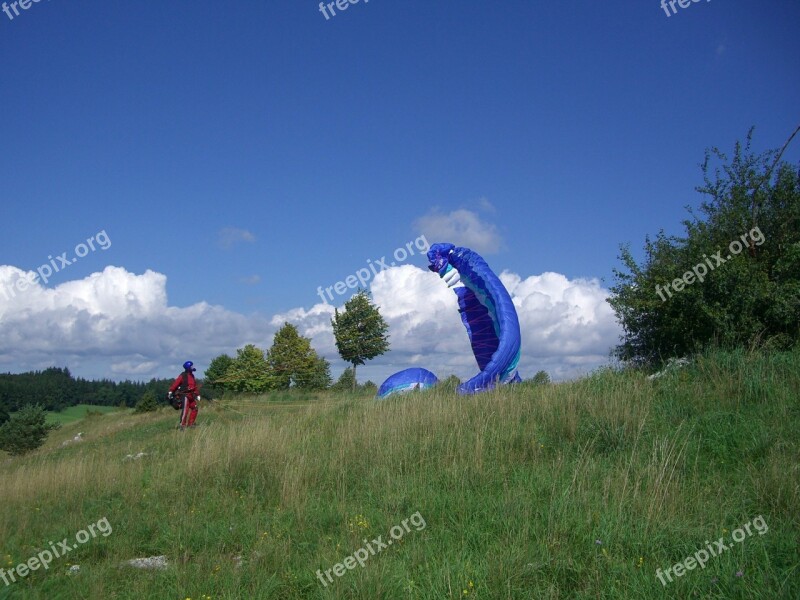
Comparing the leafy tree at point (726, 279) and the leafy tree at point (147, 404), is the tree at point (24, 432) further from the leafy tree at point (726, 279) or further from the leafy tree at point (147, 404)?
the leafy tree at point (726, 279)

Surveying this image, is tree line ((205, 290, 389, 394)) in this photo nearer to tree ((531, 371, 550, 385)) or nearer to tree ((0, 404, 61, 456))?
tree ((0, 404, 61, 456))

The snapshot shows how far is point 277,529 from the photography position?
18.0 feet

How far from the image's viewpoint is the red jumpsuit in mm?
15375

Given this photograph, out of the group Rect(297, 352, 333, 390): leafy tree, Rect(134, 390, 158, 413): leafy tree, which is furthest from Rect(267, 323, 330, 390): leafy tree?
Rect(134, 390, 158, 413): leafy tree

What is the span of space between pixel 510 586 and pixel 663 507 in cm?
169

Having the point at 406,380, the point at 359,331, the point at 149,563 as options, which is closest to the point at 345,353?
the point at 359,331

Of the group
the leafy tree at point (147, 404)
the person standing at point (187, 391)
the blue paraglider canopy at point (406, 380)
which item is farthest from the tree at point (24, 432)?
the blue paraglider canopy at point (406, 380)

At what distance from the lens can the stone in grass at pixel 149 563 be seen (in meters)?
5.11

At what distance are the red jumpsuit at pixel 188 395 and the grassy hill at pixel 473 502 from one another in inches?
235

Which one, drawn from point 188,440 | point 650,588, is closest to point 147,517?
point 650,588

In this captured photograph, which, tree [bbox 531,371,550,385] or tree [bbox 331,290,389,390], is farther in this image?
tree [bbox 331,290,389,390]

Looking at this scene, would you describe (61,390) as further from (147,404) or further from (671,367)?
(671,367)

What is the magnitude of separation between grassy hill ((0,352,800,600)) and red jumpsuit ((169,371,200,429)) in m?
5.96

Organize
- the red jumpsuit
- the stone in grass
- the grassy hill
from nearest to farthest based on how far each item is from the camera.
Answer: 1. the grassy hill
2. the stone in grass
3. the red jumpsuit
